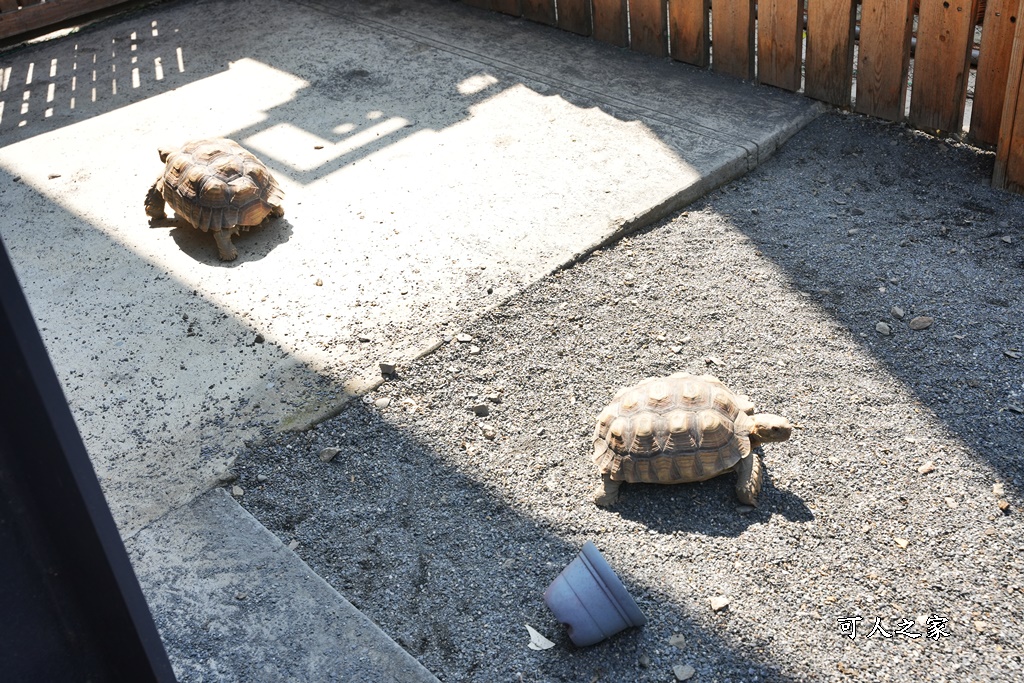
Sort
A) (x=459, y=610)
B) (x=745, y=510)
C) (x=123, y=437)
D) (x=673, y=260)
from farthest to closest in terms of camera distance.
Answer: (x=673, y=260) < (x=123, y=437) < (x=745, y=510) < (x=459, y=610)

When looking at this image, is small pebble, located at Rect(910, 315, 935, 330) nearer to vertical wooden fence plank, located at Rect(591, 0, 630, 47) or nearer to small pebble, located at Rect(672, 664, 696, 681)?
small pebble, located at Rect(672, 664, 696, 681)

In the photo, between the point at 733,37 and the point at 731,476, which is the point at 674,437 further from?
the point at 733,37

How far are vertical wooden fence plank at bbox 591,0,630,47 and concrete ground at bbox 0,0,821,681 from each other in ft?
0.60

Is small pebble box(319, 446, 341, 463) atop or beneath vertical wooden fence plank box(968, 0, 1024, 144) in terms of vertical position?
beneath

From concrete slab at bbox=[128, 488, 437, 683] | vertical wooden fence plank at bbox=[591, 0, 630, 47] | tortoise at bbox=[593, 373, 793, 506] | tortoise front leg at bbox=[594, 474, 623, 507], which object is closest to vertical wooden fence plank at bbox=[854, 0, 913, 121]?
vertical wooden fence plank at bbox=[591, 0, 630, 47]

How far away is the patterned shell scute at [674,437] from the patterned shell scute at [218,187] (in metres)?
2.53

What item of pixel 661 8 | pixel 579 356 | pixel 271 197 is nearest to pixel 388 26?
pixel 661 8

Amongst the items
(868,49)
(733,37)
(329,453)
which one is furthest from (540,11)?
(329,453)

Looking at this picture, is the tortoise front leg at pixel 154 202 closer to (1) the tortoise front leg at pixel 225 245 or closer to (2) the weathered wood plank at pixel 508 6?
(1) the tortoise front leg at pixel 225 245

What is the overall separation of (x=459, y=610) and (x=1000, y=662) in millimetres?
1666

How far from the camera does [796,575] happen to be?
314 cm

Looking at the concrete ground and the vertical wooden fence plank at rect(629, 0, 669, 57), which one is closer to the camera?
the concrete ground

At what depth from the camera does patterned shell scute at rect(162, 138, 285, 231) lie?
4.94 m

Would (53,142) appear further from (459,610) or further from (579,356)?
(459,610)
